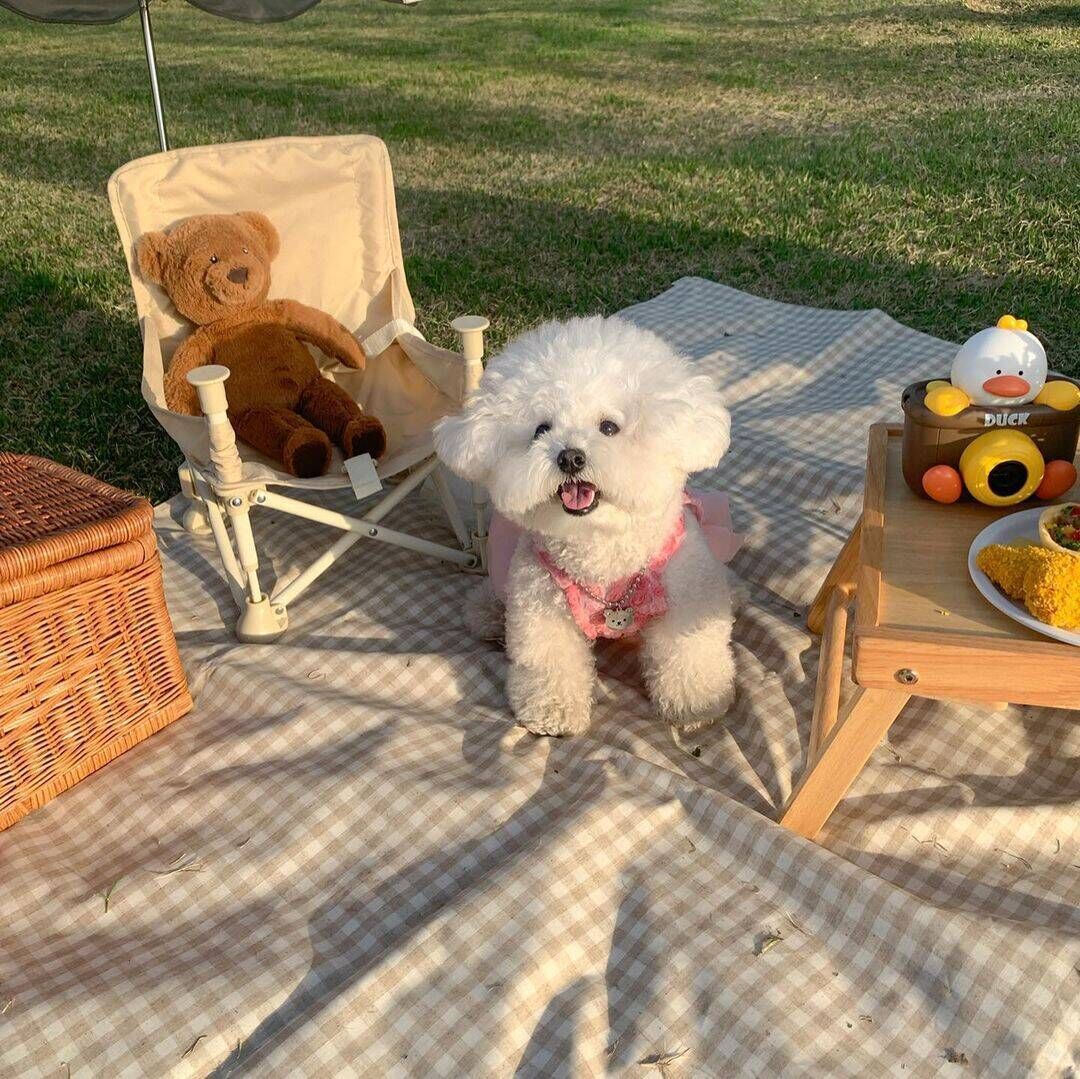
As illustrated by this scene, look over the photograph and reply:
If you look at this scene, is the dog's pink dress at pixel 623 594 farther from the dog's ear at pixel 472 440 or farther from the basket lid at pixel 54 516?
the basket lid at pixel 54 516

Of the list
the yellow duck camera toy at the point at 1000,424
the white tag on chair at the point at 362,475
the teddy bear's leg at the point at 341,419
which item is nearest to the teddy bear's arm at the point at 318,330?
the teddy bear's leg at the point at 341,419

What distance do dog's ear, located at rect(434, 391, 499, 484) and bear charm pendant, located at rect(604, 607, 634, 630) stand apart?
1.42 ft

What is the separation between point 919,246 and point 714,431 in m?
3.86

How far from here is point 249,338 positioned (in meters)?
3.18

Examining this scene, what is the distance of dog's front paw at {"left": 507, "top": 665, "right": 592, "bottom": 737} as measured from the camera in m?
2.40

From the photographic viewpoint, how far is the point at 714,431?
2.03 metres

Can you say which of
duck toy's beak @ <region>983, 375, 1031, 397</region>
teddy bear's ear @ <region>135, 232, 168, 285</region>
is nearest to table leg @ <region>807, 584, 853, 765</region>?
duck toy's beak @ <region>983, 375, 1031, 397</region>

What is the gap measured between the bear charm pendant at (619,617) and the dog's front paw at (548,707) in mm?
183

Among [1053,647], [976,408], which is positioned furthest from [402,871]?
[976,408]

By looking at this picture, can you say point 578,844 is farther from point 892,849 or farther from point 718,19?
point 718,19

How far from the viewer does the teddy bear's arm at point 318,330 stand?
327cm

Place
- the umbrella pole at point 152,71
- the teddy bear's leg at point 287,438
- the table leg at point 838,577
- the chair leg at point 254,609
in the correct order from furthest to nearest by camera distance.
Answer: the umbrella pole at point 152,71 → the teddy bear's leg at point 287,438 → the chair leg at point 254,609 → the table leg at point 838,577

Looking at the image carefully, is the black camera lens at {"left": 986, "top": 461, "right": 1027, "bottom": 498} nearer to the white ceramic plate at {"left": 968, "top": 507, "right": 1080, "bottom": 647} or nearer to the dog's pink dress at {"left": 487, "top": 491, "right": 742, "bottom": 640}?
the white ceramic plate at {"left": 968, "top": 507, "right": 1080, "bottom": 647}

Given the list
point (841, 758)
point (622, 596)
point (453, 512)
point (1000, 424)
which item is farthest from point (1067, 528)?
point (453, 512)
